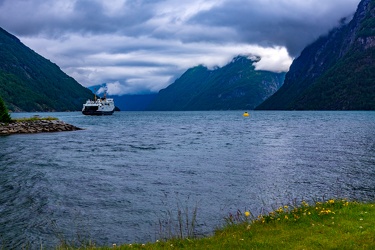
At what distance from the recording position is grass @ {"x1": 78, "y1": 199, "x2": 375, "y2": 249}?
1370cm

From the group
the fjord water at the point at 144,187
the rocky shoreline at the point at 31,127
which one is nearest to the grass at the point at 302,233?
the fjord water at the point at 144,187

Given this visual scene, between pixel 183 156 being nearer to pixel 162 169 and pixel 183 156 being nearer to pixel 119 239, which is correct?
pixel 162 169

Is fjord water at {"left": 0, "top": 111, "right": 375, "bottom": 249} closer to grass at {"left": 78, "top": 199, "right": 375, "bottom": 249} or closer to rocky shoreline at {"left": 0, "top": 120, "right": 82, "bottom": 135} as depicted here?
grass at {"left": 78, "top": 199, "right": 375, "bottom": 249}

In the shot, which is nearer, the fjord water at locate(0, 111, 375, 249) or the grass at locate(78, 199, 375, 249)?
the grass at locate(78, 199, 375, 249)

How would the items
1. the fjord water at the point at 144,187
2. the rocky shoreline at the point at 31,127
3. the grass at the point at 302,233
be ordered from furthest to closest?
1. the rocky shoreline at the point at 31,127
2. the fjord water at the point at 144,187
3. the grass at the point at 302,233

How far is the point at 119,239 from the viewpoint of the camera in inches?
736

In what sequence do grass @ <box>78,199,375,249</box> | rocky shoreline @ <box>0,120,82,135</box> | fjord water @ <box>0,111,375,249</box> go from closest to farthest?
grass @ <box>78,199,375,249</box>, fjord water @ <box>0,111,375,249</box>, rocky shoreline @ <box>0,120,82,135</box>

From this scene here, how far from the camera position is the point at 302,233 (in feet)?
49.1

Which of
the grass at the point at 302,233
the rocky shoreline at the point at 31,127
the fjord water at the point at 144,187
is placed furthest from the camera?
the rocky shoreline at the point at 31,127

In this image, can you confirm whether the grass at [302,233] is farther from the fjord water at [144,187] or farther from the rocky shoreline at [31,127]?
the rocky shoreline at [31,127]

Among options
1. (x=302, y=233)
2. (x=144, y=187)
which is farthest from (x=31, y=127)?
(x=302, y=233)

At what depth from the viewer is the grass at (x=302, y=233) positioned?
13695 mm

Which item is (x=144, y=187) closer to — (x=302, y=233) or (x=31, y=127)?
(x=302, y=233)

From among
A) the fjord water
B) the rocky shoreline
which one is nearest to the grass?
the fjord water
